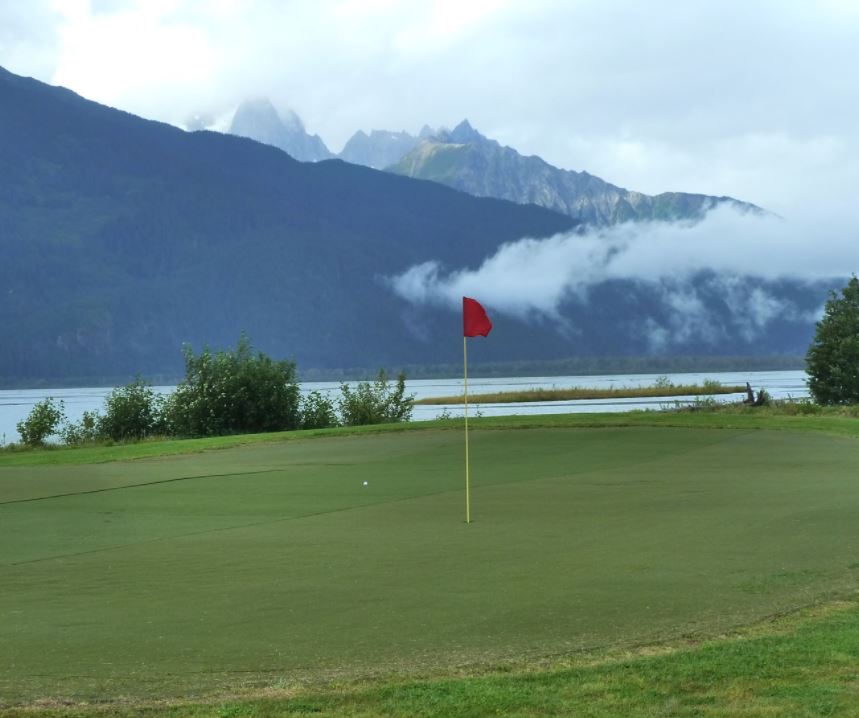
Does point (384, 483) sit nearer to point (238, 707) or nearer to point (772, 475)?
point (772, 475)

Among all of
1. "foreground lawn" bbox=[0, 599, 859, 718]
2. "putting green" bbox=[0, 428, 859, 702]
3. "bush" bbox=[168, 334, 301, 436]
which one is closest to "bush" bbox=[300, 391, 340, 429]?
"bush" bbox=[168, 334, 301, 436]

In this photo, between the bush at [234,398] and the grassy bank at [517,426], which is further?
the bush at [234,398]

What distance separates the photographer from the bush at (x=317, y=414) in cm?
4809

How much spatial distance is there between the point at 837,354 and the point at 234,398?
33729 millimetres

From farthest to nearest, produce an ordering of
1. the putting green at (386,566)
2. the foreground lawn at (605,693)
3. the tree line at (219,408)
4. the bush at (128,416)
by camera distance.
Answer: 1. the bush at (128,416)
2. the tree line at (219,408)
3. the putting green at (386,566)
4. the foreground lawn at (605,693)

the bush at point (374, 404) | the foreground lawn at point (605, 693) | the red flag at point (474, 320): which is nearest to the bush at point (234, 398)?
the bush at point (374, 404)

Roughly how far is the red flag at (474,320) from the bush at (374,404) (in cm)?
3264

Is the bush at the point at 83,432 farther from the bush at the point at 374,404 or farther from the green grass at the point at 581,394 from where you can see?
the green grass at the point at 581,394

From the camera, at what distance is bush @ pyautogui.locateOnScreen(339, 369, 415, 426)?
49062 millimetres

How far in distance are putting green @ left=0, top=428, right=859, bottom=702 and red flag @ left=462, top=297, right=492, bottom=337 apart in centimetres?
268

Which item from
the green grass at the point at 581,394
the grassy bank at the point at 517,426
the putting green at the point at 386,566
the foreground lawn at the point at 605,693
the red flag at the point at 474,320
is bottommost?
the foreground lawn at the point at 605,693

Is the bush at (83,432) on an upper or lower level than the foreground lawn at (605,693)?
upper

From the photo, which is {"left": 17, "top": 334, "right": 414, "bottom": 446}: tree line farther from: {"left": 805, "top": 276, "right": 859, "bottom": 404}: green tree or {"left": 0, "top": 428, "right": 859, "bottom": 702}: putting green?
{"left": 805, "top": 276, "right": 859, "bottom": 404}: green tree

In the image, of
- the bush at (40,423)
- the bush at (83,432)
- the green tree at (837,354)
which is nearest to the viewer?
the bush at (40,423)
